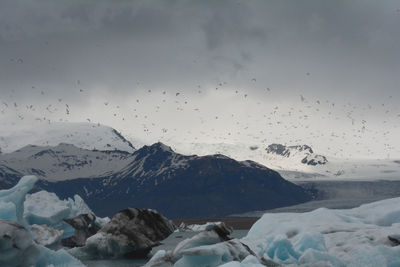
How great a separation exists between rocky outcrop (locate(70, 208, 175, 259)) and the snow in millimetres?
6006

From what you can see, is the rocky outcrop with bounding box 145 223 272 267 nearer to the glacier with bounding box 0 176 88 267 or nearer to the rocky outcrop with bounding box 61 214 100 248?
the glacier with bounding box 0 176 88 267

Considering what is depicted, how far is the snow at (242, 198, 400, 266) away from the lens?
58.2 ft

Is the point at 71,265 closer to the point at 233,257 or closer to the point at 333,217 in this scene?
the point at 233,257

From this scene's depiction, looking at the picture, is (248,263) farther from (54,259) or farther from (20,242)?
(54,259)

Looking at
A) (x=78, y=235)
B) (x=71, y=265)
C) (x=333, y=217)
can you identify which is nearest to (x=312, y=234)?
(x=333, y=217)

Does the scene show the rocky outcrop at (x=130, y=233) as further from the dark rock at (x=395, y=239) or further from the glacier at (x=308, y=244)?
the dark rock at (x=395, y=239)

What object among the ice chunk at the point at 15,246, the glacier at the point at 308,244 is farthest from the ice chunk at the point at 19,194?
the glacier at the point at 308,244

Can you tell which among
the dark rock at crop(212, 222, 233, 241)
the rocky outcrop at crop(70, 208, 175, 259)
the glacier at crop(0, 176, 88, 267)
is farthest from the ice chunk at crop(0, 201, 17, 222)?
the rocky outcrop at crop(70, 208, 175, 259)

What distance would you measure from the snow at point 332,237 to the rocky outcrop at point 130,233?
601 centimetres

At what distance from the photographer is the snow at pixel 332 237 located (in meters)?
17.7

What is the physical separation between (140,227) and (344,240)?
12.4 metres

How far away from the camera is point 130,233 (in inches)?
1145

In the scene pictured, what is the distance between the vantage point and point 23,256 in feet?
54.4

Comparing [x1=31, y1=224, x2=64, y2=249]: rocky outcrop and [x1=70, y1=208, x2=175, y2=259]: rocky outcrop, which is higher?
[x1=70, y1=208, x2=175, y2=259]: rocky outcrop
